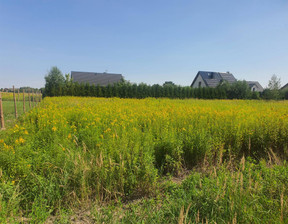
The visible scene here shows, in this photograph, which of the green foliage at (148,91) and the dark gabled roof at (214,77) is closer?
the green foliage at (148,91)

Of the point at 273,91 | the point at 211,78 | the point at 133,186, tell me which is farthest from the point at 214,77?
the point at 133,186

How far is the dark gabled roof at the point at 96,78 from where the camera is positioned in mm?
42009

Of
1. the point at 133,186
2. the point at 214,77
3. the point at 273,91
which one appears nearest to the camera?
the point at 133,186

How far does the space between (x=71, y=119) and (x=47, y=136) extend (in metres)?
1.90

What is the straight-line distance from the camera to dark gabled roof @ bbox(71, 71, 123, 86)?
138 feet

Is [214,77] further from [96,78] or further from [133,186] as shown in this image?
[133,186]

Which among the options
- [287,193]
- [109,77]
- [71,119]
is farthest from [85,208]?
[109,77]

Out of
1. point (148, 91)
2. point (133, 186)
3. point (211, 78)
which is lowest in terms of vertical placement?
point (133, 186)

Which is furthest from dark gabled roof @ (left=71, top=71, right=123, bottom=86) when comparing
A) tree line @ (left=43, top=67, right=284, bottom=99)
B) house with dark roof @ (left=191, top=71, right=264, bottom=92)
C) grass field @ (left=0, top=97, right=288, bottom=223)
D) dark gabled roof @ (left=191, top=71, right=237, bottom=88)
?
grass field @ (left=0, top=97, right=288, bottom=223)

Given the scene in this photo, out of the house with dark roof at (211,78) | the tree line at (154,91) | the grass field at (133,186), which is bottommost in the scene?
the grass field at (133,186)

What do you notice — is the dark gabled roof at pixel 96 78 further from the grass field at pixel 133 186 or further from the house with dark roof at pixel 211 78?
the grass field at pixel 133 186

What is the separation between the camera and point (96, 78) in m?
43.7

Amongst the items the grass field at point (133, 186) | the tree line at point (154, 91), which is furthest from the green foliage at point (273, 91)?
the grass field at point (133, 186)

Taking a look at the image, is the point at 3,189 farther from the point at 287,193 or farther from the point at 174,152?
the point at 287,193
